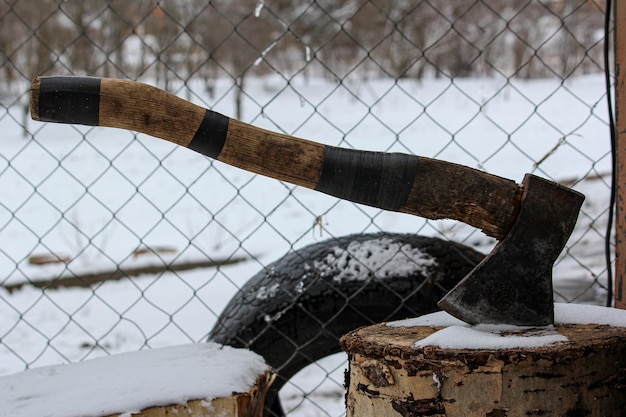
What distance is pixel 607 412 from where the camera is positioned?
1.31 m

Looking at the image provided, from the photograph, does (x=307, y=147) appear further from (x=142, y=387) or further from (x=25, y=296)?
(x=25, y=296)

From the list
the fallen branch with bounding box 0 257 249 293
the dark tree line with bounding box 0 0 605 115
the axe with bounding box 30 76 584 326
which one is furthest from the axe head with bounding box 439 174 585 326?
the dark tree line with bounding box 0 0 605 115

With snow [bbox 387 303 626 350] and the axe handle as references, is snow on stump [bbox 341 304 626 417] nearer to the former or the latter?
snow [bbox 387 303 626 350]

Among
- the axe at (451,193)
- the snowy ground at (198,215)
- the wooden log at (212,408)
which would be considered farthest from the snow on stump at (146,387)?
the axe at (451,193)

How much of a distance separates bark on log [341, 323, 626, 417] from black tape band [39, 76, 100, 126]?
0.70m

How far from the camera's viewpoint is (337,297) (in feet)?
7.01

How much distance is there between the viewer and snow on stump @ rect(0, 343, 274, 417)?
1.58 meters

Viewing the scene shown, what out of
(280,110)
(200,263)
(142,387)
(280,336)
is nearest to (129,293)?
(200,263)

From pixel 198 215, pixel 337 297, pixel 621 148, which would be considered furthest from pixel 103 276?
pixel 621 148

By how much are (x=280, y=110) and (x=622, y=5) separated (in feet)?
38.4

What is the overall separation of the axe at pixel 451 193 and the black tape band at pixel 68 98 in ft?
0.16

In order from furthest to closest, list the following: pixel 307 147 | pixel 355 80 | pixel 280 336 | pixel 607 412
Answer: pixel 355 80 → pixel 280 336 → pixel 307 147 → pixel 607 412

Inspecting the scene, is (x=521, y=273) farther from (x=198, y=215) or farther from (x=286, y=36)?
(x=286, y=36)

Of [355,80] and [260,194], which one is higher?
[355,80]
